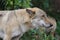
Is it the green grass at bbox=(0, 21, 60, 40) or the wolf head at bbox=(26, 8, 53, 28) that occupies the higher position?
the wolf head at bbox=(26, 8, 53, 28)

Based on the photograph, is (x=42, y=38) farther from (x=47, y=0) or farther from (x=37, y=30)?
(x=47, y=0)

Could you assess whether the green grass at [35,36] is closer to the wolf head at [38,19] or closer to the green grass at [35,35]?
the green grass at [35,35]

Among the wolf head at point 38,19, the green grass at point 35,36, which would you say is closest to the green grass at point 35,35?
the green grass at point 35,36

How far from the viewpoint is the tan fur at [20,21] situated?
317 inches

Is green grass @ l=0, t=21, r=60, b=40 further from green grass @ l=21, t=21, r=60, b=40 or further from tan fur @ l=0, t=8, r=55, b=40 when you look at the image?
tan fur @ l=0, t=8, r=55, b=40

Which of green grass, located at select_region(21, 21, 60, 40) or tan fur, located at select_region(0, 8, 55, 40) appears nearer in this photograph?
tan fur, located at select_region(0, 8, 55, 40)

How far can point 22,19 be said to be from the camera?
812cm

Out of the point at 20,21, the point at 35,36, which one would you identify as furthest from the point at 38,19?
the point at 35,36

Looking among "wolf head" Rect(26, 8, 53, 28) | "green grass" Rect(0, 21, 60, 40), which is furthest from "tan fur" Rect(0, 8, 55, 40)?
"green grass" Rect(0, 21, 60, 40)

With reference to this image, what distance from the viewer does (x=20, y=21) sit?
811 centimetres

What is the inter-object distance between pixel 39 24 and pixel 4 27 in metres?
0.89

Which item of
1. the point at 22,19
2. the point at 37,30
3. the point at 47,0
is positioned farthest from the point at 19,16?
the point at 47,0

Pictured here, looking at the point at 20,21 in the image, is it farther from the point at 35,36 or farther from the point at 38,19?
the point at 35,36

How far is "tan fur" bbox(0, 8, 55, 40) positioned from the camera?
8.06 metres
